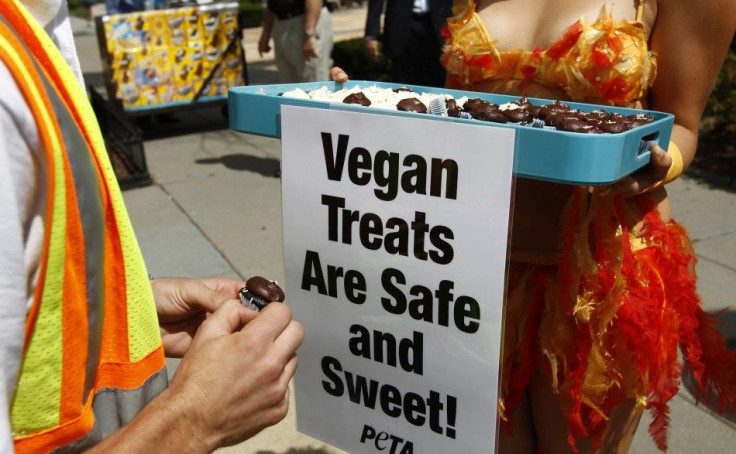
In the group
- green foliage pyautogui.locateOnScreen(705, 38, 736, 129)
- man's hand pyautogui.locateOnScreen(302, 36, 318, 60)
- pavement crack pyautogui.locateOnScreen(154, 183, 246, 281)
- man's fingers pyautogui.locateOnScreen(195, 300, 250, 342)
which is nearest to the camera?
man's fingers pyautogui.locateOnScreen(195, 300, 250, 342)

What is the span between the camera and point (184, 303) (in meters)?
1.38

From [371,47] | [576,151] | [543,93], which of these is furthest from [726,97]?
[576,151]

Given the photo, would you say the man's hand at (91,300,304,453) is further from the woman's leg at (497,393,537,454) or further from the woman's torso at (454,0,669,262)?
the woman's leg at (497,393,537,454)

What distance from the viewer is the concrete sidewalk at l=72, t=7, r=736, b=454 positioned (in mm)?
2898

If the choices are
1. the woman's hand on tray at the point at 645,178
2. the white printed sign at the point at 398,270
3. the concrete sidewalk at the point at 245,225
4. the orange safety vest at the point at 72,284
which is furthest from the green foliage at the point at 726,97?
the orange safety vest at the point at 72,284

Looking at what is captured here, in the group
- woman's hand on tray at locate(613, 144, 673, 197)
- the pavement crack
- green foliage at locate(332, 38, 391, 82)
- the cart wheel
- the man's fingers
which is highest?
woman's hand on tray at locate(613, 144, 673, 197)

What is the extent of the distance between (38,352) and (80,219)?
0.17 m

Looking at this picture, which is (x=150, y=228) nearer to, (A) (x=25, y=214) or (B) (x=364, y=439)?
(B) (x=364, y=439)

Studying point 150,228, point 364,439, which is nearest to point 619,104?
point 364,439

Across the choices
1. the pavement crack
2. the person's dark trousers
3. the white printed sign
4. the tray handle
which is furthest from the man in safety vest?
the person's dark trousers

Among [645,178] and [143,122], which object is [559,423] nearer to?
[645,178]

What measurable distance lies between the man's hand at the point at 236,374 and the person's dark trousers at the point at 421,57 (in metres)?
3.93

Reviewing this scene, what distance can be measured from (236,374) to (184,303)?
38 centimetres

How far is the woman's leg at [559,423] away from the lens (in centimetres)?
183
